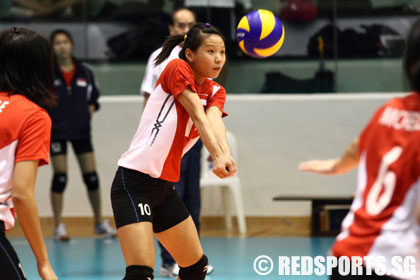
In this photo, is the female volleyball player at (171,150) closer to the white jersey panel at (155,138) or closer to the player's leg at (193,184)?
the white jersey panel at (155,138)

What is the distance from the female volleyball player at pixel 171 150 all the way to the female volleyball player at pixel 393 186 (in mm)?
1221

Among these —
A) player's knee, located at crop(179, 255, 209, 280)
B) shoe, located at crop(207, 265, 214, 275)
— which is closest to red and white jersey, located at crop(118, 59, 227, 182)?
player's knee, located at crop(179, 255, 209, 280)

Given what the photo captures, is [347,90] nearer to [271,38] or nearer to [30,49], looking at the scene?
[271,38]

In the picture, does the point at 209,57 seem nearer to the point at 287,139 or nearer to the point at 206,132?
the point at 206,132

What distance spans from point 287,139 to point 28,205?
17.4 feet

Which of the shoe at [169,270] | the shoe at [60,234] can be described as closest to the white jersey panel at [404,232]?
the shoe at [169,270]

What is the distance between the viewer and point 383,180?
2068mm

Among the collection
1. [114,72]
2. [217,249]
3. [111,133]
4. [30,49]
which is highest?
[30,49]

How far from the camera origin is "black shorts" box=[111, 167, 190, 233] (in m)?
3.37

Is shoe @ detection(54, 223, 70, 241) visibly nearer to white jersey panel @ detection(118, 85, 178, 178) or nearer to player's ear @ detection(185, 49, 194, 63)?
white jersey panel @ detection(118, 85, 178, 178)

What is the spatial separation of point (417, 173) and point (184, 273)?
73.7 inches

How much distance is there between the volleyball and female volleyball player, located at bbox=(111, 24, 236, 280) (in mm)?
624

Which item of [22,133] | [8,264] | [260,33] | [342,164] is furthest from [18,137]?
[260,33]

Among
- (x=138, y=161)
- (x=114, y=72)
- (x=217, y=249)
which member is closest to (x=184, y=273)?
(x=138, y=161)
